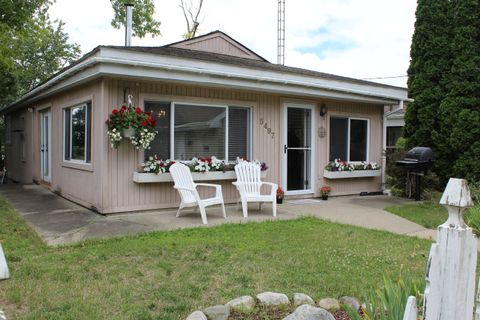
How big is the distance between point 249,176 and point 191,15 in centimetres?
1904

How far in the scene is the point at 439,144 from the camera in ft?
29.8

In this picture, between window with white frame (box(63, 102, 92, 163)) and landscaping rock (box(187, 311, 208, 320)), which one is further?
window with white frame (box(63, 102, 92, 163))

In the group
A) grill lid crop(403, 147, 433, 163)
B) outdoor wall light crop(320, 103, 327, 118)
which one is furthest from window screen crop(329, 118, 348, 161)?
grill lid crop(403, 147, 433, 163)

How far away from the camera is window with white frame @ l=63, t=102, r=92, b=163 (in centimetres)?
743

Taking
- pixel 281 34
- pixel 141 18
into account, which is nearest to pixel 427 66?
pixel 281 34

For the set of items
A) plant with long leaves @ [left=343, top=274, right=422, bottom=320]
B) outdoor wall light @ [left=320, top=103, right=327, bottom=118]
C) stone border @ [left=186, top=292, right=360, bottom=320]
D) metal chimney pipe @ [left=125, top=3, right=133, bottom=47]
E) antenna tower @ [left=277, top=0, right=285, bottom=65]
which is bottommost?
stone border @ [left=186, top=292, right=360, bottom=320]

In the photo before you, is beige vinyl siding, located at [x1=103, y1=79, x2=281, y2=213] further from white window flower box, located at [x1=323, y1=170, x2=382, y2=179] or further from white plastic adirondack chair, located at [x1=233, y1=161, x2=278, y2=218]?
white window flower box, located at [x1=323, y1=170, x2=382, y2=179]

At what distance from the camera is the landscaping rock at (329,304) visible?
2.90 m

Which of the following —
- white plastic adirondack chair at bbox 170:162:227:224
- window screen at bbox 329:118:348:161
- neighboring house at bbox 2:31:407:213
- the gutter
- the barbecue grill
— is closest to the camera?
the gutter

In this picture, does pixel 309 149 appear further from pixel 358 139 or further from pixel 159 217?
pixel 159 217

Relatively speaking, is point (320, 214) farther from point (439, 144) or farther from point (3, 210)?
point (3, 210)

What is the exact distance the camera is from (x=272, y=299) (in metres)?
2.96

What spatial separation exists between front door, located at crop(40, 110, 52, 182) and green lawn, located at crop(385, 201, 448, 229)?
816 cm

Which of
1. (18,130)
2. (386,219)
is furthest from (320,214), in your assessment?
(18,130)
